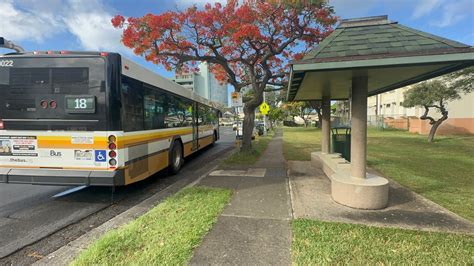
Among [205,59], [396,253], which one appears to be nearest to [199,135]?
[205,59]

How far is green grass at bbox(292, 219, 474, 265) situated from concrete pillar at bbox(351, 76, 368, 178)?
58.1 inches

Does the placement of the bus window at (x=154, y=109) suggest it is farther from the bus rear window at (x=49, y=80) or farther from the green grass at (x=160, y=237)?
the green grass at (x=160, y=237)

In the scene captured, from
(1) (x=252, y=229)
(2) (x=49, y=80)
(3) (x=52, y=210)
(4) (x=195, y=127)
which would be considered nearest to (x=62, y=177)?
(3) (x=52, y=210)

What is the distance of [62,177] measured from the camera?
16.2ft

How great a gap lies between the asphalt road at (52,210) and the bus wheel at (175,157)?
0.50m

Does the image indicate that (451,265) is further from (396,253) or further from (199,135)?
(199,135)

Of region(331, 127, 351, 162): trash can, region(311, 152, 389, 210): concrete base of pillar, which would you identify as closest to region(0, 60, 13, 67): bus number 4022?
region(311, 152, 389, 210): concrete base of pillar

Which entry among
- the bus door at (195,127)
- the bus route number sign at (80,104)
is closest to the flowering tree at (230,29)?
the bus door at (195,127)

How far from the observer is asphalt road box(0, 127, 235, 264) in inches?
144

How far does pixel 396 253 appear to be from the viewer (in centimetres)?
315

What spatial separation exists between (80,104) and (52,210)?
6.85 feet

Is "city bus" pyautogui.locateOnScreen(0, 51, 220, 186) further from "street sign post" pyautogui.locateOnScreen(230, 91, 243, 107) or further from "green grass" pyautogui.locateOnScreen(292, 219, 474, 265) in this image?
"street sign post" pyautogui.locateOnScreen(230, 91, 243, 107)

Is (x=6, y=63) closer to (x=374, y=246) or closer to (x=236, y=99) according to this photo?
(x=374, y=246)

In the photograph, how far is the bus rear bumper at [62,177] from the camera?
4.87m
